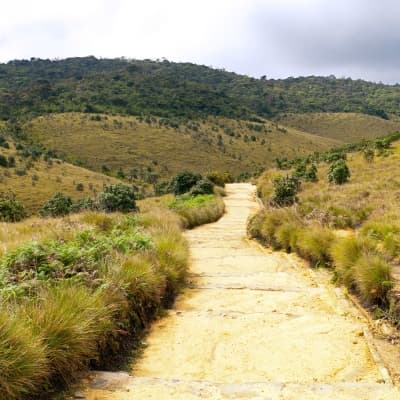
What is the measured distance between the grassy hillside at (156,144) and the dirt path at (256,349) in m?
55.9

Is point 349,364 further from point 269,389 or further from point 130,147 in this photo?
point 130,147

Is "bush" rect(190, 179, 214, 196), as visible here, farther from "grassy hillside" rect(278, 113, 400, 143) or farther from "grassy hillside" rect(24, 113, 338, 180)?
"grassy hillside" rect(278, 113, 400, 143)

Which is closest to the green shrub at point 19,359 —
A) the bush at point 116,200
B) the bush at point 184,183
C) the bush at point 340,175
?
the bush at point 116,200

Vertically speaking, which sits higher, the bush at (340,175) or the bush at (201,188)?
the bush at (340,175)

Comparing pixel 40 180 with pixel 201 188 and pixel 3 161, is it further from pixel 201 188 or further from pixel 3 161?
pixel 201 188

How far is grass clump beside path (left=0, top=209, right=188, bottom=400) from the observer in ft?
10.7

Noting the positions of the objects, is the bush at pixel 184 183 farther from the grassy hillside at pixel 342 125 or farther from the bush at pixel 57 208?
the grassy hillside at pixel 342 125

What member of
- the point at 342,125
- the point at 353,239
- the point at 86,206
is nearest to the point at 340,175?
the point at 86,206

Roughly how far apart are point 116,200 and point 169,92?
292 feet

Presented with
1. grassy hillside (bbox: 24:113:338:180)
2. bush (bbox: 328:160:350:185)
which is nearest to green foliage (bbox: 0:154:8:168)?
grassy hillside (bbox: 24:113:338:180)

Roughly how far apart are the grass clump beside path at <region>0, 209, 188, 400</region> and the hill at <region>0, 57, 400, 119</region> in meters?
82.2

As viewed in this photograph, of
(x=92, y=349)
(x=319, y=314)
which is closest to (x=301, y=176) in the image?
(x=319, y=314)

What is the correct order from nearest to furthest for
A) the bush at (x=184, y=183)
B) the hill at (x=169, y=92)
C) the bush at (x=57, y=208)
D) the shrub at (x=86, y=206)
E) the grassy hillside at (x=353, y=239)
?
the grassy hillside at (x=353, y=239) → the shrub at (x=86, y=206) → the bush at (x=57, y=208) → the bush at (x=184, y=183) → the hill at (x=169, y=92)

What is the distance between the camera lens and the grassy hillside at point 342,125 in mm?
103625
